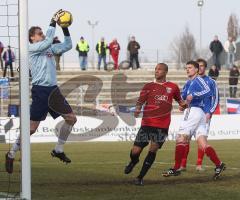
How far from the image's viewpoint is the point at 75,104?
32.1 m

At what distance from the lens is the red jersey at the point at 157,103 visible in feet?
41.2

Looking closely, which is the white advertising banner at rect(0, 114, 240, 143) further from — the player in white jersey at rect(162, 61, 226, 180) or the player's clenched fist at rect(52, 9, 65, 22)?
the player's clenched fist at rect(52, 9, 65, 22)

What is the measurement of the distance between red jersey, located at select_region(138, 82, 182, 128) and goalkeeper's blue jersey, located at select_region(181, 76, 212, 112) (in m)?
1.26

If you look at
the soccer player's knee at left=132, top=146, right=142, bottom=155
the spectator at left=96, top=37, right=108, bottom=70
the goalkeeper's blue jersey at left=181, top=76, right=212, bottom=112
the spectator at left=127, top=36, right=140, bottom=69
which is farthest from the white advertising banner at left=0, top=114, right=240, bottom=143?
the soccer player's knee at left=132, top=146, right=142, bottom=155

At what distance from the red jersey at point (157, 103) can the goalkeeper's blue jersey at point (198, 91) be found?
1.26 metres

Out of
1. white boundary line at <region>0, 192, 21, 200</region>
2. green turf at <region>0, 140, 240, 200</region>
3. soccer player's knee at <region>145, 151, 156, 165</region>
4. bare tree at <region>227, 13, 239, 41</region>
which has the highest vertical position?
bare tree at <region>227, 13, 239, 41</region>

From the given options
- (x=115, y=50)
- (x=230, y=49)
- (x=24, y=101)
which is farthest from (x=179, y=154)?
(x=230, y=49)

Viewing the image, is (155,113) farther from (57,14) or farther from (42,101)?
(57,14)

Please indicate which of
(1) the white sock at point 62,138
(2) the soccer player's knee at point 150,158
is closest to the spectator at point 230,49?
(1) the white sock at point 62,138

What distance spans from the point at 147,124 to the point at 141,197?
2.18 m

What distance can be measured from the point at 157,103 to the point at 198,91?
1.56m

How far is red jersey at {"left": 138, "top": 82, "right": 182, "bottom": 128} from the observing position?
41.2 feet

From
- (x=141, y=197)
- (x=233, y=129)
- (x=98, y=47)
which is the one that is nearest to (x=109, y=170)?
(x=141, y=197)

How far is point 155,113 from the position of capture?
41.5 feet
